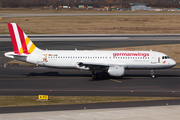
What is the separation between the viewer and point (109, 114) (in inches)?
979

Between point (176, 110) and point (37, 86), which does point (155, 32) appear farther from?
point (176, 110)

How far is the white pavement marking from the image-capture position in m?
23.5

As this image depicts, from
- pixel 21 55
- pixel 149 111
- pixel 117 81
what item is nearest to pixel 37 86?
pixel 21 55

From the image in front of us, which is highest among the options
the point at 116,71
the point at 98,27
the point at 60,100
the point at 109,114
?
the point at 98,27

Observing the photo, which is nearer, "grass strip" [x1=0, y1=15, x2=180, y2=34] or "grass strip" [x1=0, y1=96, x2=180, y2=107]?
"grass strip" [x1=0, y1=96, x2=180, y2=107]

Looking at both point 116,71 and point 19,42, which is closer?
point 116,71

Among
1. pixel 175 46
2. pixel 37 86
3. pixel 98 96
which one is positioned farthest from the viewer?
pixel 175 46

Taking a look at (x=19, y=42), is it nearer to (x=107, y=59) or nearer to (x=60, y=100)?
(x=107, y=59)

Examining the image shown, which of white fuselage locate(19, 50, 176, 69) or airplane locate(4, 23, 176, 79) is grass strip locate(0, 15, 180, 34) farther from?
white fuselage locate(19, 50, 176, 69)

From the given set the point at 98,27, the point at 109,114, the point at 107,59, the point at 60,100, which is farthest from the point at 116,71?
the point at 98,27

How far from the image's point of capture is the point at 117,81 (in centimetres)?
4219

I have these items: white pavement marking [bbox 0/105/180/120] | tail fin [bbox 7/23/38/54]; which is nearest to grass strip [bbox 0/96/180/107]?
white pavement marking [bbox 0/105/180/120]

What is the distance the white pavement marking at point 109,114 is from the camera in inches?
925

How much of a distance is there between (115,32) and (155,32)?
48.7ft
